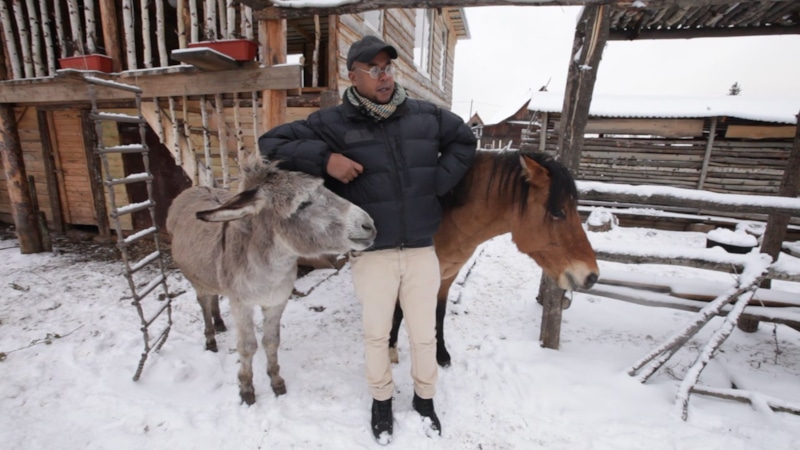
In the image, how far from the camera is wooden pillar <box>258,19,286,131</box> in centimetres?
417

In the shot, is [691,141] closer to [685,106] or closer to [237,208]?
[685,106]

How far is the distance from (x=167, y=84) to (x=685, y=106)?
15391mm

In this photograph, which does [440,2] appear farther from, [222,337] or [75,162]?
[75,162]

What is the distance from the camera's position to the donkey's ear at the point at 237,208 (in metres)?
2.01

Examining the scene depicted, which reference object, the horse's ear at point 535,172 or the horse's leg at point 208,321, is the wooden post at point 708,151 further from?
the horse's leg at point 208,321

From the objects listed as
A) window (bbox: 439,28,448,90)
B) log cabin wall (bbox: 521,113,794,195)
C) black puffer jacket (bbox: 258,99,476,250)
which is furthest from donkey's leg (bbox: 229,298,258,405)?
window (bbox: 439,28,448,90)

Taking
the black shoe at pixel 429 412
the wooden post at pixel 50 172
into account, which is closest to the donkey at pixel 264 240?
the black shoe at pixel 429 412

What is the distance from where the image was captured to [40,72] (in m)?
5.95

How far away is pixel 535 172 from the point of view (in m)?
2.46

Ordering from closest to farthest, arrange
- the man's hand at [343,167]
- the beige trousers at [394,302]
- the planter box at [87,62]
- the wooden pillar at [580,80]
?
the man's hand at [343,167] → the beige trousers at [394,302] → the wooden pillar at [580,80] → the planter box at [87,62]

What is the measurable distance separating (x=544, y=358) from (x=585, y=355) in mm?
468

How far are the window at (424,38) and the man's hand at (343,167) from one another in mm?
9097

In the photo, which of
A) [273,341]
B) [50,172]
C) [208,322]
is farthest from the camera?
[50,172]

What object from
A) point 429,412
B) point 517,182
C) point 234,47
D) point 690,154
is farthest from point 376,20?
point 690,154
